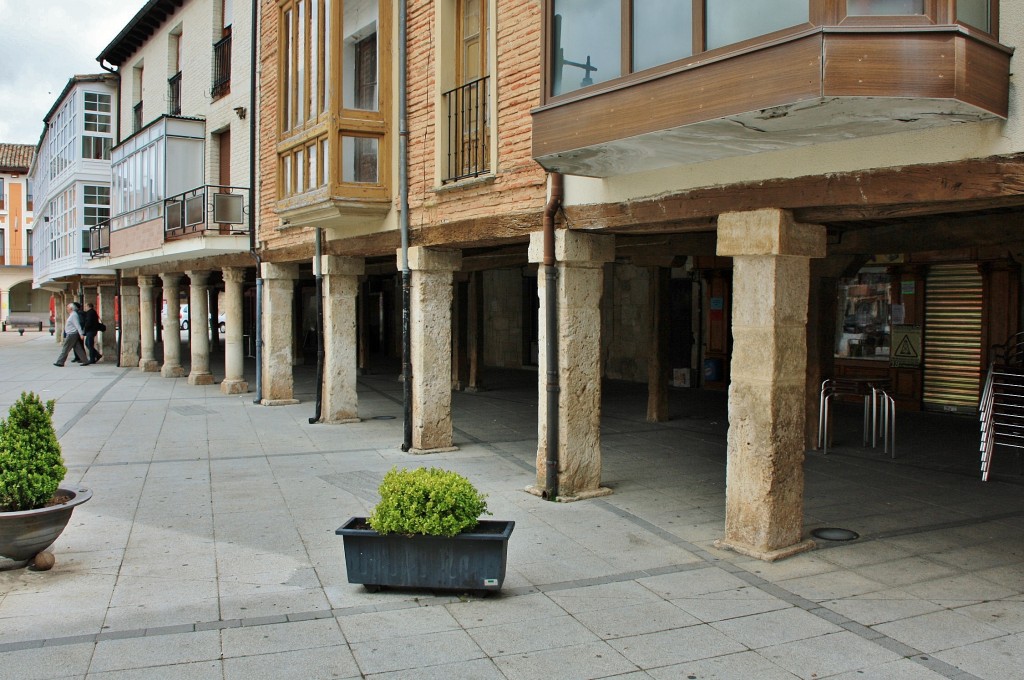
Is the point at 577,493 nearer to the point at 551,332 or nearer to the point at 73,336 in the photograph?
the point at 551,332

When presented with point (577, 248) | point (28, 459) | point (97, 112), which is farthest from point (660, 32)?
point (97, 112)

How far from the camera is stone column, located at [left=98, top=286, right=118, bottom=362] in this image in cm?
2791

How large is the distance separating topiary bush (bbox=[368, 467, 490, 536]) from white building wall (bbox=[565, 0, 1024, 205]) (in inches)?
121

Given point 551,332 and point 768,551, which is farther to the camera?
point 551,332

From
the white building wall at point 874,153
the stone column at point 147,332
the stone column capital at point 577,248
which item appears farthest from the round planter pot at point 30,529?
the stone column at point 147,332

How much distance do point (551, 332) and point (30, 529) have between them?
4.53 meters

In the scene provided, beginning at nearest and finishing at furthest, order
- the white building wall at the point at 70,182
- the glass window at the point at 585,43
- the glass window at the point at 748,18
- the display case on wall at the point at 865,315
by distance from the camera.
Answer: the glass window at the point at 748,18 < the glass window at the point at 585,43 < the display case on wall at the point at 865,315 < the white building wall at the point at 70,182

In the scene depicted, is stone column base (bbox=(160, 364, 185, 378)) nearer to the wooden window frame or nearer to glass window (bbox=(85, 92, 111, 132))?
glass window (bbox=(85, 92, 111, 132))

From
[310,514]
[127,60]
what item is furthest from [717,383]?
[127,60]

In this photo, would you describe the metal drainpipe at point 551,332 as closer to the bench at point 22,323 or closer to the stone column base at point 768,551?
the stone column base at point 768,551

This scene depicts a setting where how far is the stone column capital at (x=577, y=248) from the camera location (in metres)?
8.12

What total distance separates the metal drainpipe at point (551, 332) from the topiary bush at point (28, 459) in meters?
4.17

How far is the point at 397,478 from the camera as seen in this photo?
5.57 m

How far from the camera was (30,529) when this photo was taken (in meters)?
5.93
